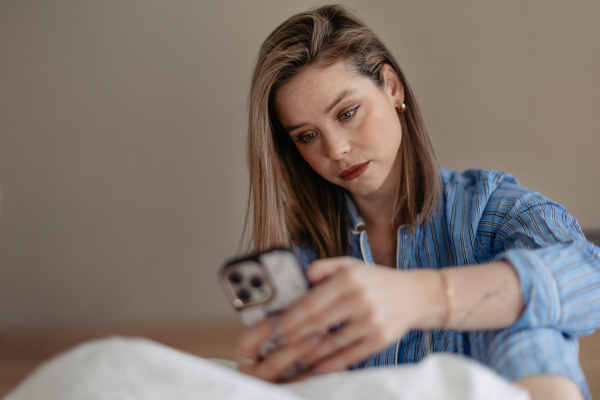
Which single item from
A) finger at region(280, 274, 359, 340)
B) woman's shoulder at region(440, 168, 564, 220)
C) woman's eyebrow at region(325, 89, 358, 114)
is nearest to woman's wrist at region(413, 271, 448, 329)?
finger at region(280, 274, 359, 340)

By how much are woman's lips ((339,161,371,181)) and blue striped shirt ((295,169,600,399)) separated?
0.16 metres

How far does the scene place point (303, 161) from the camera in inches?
49.1

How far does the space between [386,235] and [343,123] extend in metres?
0.33

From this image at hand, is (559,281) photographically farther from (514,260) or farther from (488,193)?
(488,193)

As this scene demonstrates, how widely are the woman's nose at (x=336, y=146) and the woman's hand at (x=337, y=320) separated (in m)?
0.47

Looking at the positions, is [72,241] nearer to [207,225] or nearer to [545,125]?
[207,225]

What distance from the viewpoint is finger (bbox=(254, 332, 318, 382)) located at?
20.5 inches

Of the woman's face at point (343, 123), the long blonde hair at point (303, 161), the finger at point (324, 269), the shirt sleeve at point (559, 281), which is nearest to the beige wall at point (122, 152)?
the long blonde hair at point (303, 161)

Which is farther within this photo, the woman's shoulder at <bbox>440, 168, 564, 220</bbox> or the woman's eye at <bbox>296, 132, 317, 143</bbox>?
the woman's eye at <bbox>296, 132, 317, 143</bbox>

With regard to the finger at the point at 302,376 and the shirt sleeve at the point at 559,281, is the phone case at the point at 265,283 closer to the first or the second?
the finger at the point at 302,376

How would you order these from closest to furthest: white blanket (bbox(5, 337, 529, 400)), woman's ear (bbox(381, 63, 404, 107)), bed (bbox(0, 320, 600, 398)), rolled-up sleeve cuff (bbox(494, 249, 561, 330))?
1. white blanket (bbox(5, 337, 529, 400))
2. rolled-up sleeve cuff (bbox(494, 249, 561, 330))
3. woman's ear (bbox(381, 63, 404, 107))
4. bed (bbox(0, 320, 600, 398))

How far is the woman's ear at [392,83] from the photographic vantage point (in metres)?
1.11

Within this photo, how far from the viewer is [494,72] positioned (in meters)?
1.92

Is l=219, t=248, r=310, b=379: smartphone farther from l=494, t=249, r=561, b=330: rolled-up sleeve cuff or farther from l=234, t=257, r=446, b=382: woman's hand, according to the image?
l=494, t=249, r=561, b=330: rolled-up sleeve cuff
